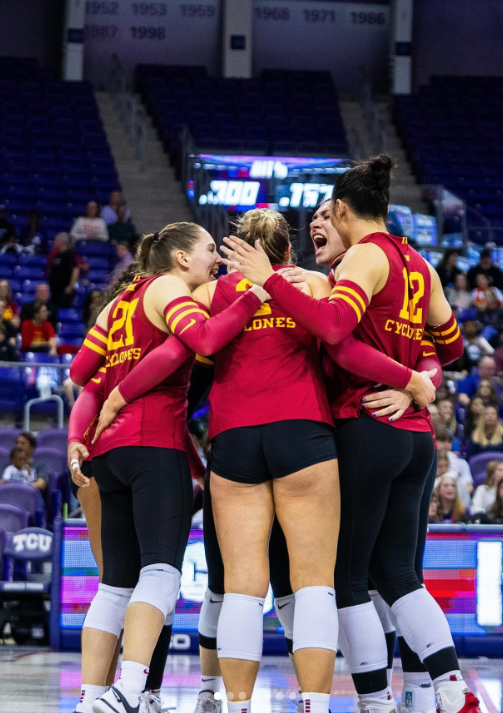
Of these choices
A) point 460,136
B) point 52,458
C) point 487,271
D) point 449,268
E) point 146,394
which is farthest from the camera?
point 460,136

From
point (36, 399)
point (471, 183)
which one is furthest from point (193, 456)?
point (471, 183)

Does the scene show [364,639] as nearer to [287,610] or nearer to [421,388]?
[287,610]

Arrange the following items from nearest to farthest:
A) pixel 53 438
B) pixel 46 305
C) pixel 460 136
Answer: pixel 53 438, pixel 46 305, pixel 460 136

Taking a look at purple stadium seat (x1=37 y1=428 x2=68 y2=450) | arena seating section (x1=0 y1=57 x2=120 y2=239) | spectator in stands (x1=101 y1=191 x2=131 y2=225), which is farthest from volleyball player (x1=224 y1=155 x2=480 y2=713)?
arena seating section (x1=0 y1=57 x2=120 y2=239)

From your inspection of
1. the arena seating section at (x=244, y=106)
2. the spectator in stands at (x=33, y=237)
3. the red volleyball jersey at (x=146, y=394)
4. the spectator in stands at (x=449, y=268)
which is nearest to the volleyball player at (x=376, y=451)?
the red volleyball jersey at (x=146, y=394)

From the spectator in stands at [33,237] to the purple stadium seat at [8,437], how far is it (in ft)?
16.2

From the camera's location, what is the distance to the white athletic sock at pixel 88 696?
3514mm

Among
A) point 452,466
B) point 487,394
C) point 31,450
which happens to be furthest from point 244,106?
point 452,466

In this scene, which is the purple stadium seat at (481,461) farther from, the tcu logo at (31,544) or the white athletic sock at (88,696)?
the white athletic sock at (88,696)

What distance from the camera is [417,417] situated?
3.73 m

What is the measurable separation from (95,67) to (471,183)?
7806mm

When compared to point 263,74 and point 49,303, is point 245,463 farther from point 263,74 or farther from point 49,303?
point 263,74

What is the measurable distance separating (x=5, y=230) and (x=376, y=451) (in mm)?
11011

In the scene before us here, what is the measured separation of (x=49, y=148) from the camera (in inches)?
672
